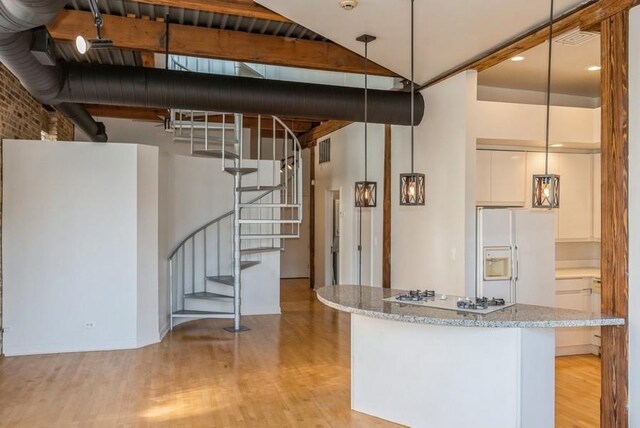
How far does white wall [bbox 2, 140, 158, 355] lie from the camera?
17.4 ft

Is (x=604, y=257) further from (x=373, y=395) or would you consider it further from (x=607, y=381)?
(x=373, y=395)

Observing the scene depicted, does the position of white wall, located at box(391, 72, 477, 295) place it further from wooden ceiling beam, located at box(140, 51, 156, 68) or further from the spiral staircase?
wooden ceiling beam, located at box(140, 51, 156, 68)

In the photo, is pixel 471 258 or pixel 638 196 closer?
pixel 638 196

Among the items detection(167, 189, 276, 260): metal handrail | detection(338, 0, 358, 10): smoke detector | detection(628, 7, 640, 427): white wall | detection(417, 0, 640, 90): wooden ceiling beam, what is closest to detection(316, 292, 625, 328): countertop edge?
detection(628, 7, 640, 427): white wall

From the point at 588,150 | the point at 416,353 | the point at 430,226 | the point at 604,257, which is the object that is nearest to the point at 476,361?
the point at 416,353

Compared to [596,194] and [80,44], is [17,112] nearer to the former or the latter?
[80,44]

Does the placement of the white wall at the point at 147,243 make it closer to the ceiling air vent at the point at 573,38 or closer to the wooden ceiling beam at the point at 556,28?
the wooden ceiling beam at the point at 556,28

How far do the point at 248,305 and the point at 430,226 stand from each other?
343 cm

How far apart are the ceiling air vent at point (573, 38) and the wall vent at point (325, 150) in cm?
531

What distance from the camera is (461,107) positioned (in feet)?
15.6

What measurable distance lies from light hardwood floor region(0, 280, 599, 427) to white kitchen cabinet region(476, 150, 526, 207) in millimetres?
1862

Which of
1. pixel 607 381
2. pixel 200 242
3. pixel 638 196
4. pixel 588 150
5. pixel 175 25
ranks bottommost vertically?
pixel 607 381

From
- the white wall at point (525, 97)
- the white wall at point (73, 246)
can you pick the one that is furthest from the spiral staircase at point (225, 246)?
the white wall at point (525, 97)

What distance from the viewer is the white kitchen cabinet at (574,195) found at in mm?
5672
